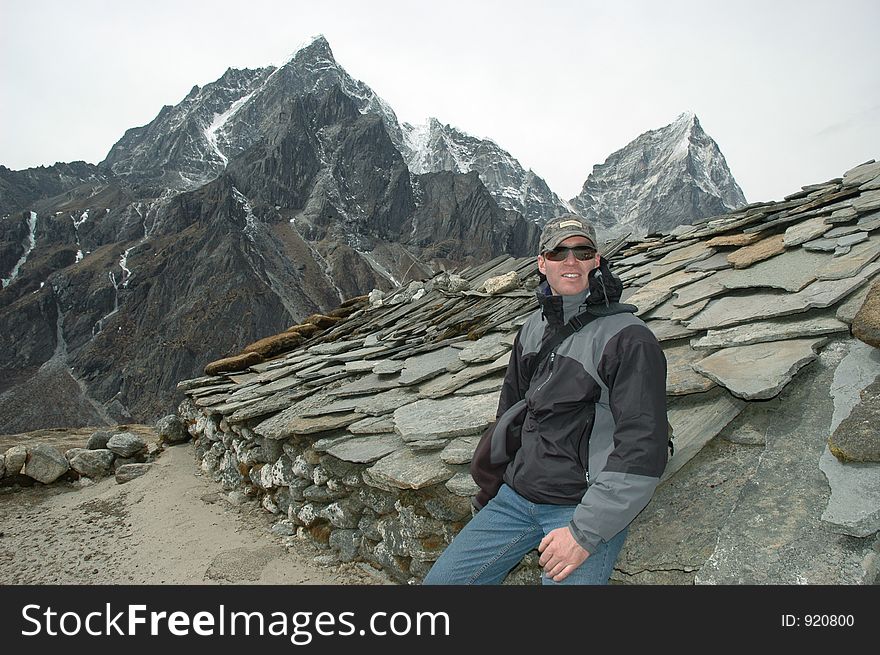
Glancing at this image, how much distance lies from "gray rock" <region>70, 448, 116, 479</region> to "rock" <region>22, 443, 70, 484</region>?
0.54 feet

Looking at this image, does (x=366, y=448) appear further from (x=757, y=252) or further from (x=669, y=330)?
(x=757, y=252)

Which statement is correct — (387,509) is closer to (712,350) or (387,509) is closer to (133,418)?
(712,350)

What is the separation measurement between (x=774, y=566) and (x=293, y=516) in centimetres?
511

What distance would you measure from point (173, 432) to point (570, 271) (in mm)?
10193

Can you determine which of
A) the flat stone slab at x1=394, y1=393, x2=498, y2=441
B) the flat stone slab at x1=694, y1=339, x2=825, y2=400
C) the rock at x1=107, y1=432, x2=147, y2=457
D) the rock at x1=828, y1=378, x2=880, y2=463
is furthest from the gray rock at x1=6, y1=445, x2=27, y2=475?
the rock at x1=828, y1=378, x2=880, y2=463

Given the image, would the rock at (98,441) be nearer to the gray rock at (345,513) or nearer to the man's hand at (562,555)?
the gray rock at (345,513)

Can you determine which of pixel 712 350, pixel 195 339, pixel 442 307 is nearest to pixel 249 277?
Result: pixel 195 339

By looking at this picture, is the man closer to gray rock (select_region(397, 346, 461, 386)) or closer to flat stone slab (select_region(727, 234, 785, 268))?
gray rock (select_region(397, 346, 461, 386))

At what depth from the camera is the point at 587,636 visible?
2.17 metres

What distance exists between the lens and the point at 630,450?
218 centimetres

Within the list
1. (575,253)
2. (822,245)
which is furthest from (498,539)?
(822,245)

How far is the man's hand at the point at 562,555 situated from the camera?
226cm

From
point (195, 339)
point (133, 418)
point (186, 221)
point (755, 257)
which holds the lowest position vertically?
point (133, 418)

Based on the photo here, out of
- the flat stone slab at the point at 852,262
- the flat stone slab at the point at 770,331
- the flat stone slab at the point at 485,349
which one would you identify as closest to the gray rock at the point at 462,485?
the flat stone slab at the point at 485,349
